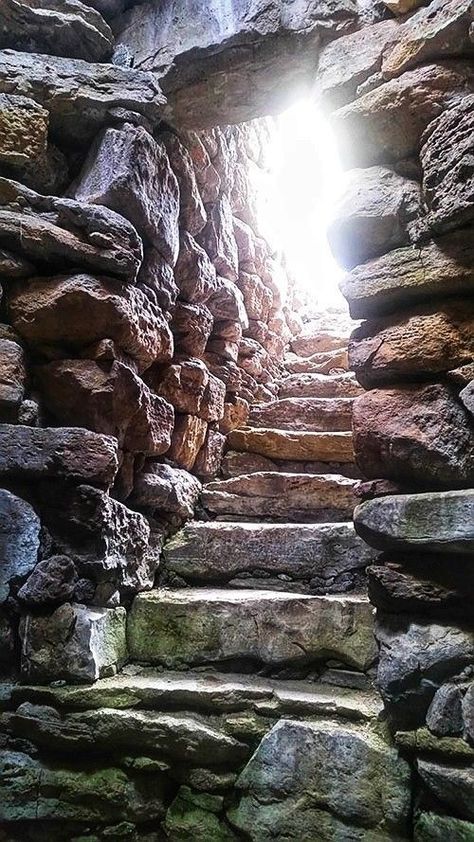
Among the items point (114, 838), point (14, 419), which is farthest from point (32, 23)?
point (114, 838)

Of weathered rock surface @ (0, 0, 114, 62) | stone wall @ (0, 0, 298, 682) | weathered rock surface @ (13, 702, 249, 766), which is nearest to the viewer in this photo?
weathered rock surface @ (13, 702, 249, 766)

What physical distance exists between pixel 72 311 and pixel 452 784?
4.61ft

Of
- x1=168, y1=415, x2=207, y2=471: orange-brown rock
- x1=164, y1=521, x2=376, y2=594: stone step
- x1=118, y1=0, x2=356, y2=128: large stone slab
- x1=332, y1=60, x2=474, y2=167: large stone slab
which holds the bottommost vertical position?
x1=164, y1=521, x2=376, y2=594: stone step

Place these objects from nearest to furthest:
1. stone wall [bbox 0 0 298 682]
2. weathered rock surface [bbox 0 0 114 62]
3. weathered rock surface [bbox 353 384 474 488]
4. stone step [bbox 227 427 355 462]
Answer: weathered rock surface [bbox 353 384 474 488]
stone wall [bbox 0 0 298 682]
weathered rock surface [bbox 0 0 114 62]
stone step [bbox 227 427 355 462]

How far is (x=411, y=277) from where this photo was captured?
1272mm

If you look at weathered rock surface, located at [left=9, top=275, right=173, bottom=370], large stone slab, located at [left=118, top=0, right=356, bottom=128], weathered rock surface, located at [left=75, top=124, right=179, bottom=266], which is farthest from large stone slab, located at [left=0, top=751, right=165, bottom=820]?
large stone slab, located at [left=118, top=0, right=356, bottom=128]

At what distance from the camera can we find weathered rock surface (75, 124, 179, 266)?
168 cm

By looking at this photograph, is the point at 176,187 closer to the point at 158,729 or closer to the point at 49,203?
the point at 49,203

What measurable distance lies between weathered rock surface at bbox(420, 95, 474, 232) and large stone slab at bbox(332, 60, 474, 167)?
0.07 metres

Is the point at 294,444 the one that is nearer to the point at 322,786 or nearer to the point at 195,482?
the point at 195,482

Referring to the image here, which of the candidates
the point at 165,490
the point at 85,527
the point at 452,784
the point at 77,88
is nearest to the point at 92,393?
the point at 85,527

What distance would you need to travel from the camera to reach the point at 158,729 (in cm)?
134

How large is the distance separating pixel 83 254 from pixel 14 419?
1.65 feet

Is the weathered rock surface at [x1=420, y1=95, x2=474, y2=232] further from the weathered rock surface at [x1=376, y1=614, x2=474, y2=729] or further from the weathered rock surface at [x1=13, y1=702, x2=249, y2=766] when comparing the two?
the weathered rock surface at [x1=13, y1=702, x2=249, y2=766]
